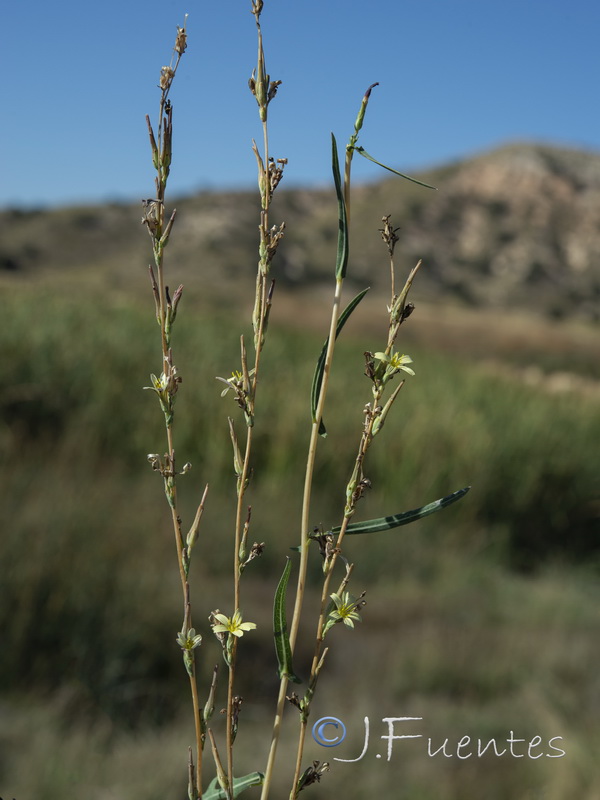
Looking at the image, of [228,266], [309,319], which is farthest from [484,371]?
[228,266]

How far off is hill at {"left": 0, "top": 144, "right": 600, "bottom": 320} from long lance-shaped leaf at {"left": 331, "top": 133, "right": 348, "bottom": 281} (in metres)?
36.2

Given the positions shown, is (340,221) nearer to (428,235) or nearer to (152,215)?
(152,215)

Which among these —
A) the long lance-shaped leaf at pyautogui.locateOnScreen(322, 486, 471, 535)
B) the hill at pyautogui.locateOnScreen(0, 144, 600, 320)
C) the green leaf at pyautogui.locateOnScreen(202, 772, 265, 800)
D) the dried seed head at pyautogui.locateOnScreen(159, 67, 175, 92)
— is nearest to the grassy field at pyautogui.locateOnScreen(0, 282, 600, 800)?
the green leaf at pyautogui.locateOnScreen(202, 772, 265, 800)

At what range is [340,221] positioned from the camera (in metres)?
0.47

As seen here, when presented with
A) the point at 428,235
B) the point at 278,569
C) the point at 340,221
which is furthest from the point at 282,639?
the point at 428,235

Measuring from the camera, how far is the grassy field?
2.15 meters

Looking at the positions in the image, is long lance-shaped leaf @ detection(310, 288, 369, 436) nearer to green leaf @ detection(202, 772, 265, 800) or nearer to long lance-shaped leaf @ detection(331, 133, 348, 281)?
long lance-shaped leaf @ detection(331, 133, 348, 281)

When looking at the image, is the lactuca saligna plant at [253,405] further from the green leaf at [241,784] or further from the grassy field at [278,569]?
the grassy field at [278,569]

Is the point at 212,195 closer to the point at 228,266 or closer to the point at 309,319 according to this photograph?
the point at 228,266

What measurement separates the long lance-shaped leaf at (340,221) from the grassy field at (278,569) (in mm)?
1604

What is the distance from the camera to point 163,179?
0.47m

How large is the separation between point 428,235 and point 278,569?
2034 inches

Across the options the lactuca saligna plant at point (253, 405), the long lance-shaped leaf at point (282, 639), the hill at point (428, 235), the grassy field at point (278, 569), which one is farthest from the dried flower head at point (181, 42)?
the hill at point (428, 235)

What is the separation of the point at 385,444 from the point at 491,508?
0.74 m
